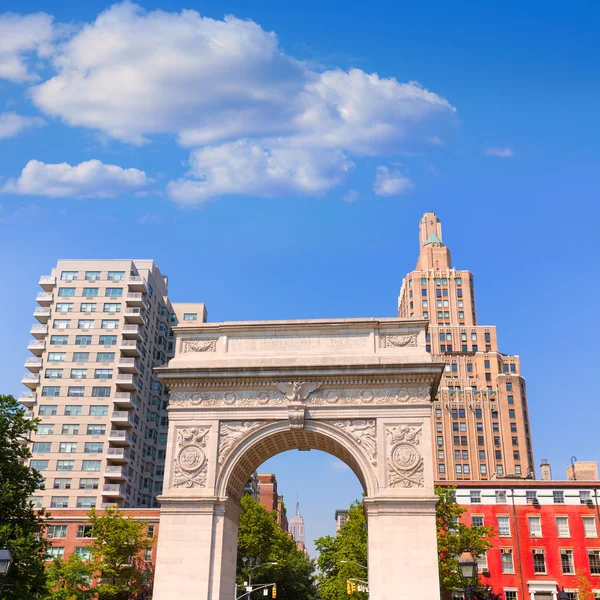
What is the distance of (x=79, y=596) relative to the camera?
161 feet

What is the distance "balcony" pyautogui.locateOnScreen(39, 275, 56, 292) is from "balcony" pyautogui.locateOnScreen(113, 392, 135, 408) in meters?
16.2

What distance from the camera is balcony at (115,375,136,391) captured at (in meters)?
76.2

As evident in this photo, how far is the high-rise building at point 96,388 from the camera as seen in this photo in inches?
2840

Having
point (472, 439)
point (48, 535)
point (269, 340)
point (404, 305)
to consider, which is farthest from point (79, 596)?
point (404, 305)

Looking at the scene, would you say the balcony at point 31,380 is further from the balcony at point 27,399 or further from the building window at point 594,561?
the building window at point 594,561

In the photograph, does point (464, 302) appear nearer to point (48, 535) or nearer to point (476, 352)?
point (476, 352)

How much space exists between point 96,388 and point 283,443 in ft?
158

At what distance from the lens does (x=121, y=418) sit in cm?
7425

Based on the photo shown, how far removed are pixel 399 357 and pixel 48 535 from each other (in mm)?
42571

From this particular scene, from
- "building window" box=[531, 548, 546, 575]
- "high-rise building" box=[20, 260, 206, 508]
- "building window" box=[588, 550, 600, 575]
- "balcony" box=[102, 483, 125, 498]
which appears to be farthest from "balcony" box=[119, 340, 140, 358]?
"building window" box=[588, 550, 600, 575]

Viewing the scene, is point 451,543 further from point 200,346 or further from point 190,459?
point 200,346

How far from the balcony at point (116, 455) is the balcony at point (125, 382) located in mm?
7421

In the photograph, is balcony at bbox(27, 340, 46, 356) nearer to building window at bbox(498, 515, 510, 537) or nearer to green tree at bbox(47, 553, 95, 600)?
green tree at bbox(47, 553, 95, 600)

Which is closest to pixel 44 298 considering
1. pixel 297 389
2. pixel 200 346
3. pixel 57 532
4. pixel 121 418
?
pixel 121 418
